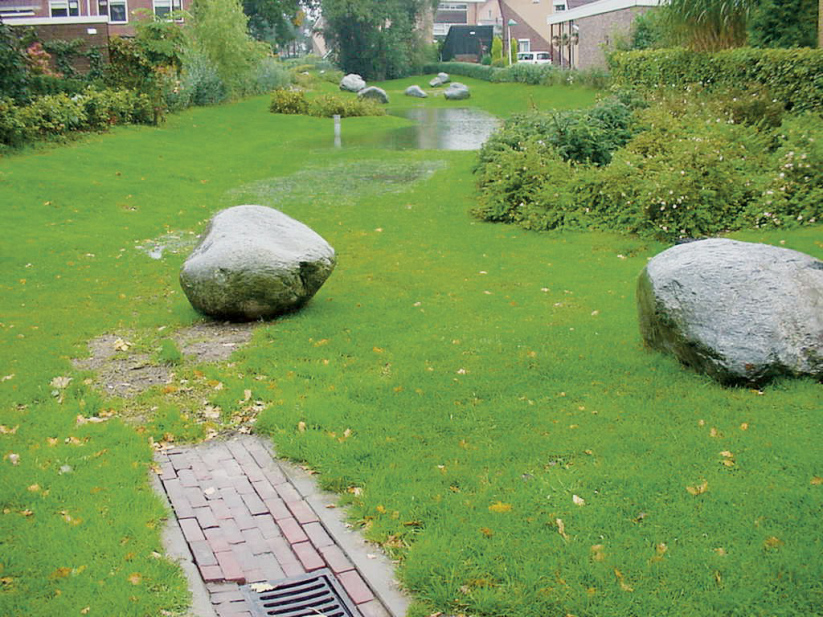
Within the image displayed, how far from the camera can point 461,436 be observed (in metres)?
5.64

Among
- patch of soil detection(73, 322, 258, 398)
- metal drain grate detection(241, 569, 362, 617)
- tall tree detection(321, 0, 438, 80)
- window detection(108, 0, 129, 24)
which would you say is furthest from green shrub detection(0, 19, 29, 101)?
tall tree detection(321, 0, 438, 80)

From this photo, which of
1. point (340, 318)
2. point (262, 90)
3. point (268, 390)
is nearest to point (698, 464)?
point (268, 390)

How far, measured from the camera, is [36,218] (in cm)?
1386

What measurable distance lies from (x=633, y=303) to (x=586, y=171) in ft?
16.1

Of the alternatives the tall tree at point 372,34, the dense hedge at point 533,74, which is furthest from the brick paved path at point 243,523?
the tall tree at point 372,34

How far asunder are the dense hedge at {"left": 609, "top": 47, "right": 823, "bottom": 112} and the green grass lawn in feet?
16.5

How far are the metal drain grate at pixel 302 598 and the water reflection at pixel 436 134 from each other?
16275mm

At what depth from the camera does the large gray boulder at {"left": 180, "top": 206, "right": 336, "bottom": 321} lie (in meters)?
7.95

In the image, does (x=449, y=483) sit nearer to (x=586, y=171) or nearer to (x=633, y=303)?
(x=633, y=303)

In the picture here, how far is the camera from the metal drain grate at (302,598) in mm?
4004

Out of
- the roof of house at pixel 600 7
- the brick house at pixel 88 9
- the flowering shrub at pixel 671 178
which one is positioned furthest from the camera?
the brick house at pixel 88 9

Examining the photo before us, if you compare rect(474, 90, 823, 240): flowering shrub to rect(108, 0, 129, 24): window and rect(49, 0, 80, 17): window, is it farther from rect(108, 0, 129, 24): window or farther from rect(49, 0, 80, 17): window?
rect(108, 0, 129, 24): window

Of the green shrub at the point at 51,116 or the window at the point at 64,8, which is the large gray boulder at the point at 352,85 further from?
the green shrub at the point at 51,116

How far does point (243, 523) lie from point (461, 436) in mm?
1615
